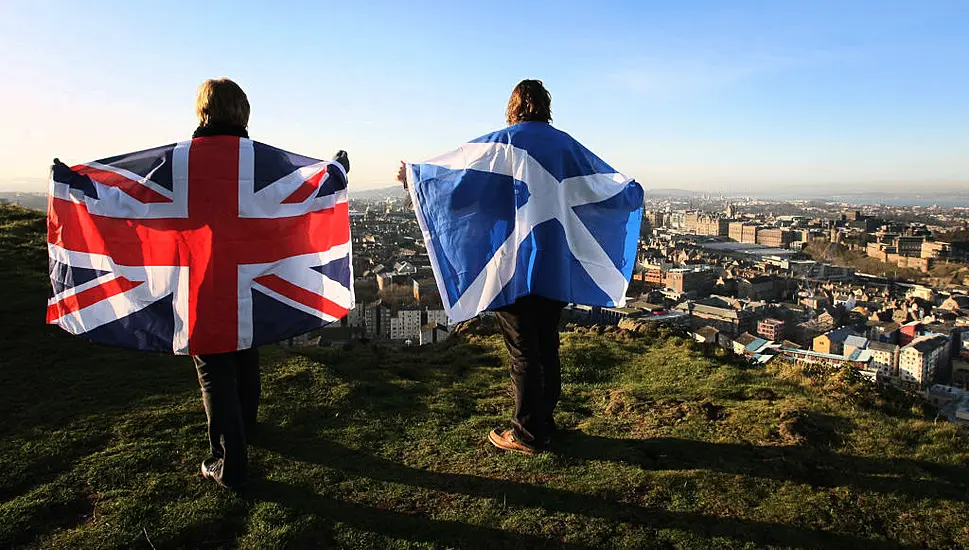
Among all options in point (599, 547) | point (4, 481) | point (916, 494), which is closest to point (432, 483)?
point (599, 547)

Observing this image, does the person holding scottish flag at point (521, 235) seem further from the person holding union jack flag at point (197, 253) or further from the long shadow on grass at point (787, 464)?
the person holding union jack flag at point (197, 253)

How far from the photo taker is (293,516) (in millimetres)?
2443

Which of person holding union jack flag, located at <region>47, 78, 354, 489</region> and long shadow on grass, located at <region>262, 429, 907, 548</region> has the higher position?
person holding union jack flag, located at <region>47, 78, 354, 489</region>

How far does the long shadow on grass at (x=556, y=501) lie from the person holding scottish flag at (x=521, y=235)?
438 millimetres

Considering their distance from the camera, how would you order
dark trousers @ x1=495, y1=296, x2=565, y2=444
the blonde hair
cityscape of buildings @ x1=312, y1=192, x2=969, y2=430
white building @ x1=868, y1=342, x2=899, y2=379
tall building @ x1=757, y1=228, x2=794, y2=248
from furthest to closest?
tall building @ x1=757, y1=228, x2=794, y2=248 < white building @ x1=868, y1=342, x2=899, y2=379 < cityscape of buildings @ x1=312, y1=192, x2=969, y2=430 < dark trousers @ x1=495, y1=296, x2=565, y2=444 < the blonde hair

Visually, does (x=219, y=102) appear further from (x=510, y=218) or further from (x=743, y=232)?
(x=743, y=232)

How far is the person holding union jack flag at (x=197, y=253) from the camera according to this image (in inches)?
108

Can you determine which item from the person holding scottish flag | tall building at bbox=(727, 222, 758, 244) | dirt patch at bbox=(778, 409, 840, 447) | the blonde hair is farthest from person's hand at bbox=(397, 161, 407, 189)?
tall building at bbox=(727, 222, 758, 244)

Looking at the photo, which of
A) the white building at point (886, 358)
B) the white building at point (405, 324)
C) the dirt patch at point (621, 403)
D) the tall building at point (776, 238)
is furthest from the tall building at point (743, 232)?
the dirt patch at point (621, 403)

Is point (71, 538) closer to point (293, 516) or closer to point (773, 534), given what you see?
point (293, 516)

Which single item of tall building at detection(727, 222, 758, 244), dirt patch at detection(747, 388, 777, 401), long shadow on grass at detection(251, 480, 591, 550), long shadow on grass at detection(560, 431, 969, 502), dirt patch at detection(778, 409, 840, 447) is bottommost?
tall building at detection(727, 222, 758, 244)

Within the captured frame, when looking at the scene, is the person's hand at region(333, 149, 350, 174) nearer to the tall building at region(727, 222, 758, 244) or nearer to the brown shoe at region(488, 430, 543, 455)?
the brown shoe at region(488, 430, 543, 455)

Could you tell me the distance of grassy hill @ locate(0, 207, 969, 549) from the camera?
236cm

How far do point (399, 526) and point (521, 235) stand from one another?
1.51 m
